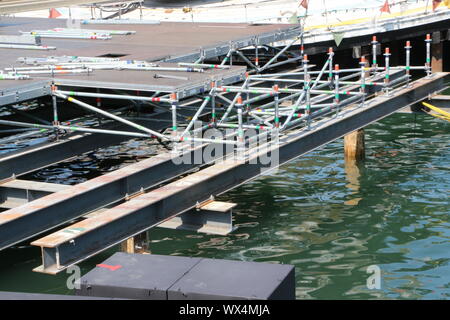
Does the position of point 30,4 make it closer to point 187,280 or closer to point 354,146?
point 354,146

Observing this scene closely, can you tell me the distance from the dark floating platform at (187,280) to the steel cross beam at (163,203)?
3037mm

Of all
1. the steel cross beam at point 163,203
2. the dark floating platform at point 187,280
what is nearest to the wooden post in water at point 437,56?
the steel cross beam at point 163,203

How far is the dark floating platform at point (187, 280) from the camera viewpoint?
1005 centimetres

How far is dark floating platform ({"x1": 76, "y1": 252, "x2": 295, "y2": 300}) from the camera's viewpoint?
10.0 meters

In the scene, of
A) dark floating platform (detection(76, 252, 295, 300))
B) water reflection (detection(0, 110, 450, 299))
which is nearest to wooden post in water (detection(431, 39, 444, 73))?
water reflection (detection(0, 110, 450, 299))

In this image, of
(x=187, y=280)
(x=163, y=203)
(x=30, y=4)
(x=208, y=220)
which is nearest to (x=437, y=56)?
(x=30, y=4)

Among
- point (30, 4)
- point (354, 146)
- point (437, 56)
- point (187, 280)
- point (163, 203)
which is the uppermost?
point (30, 4)

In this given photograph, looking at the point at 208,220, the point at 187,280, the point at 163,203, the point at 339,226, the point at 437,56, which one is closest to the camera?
the point at 187,280

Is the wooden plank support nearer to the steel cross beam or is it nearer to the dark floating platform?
the steel cross beam

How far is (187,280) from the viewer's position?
10422 mm

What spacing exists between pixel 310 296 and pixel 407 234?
477 cm

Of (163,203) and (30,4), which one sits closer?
(163,203)

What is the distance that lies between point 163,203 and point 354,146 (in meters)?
12.7
